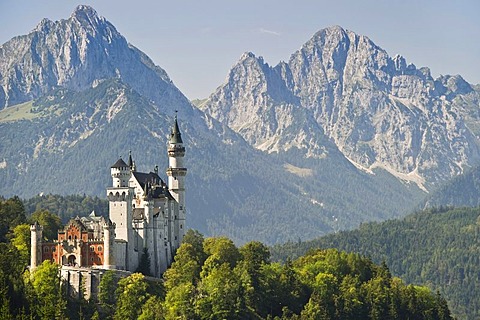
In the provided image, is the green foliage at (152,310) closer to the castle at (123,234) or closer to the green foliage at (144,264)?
the castle at (123,234)

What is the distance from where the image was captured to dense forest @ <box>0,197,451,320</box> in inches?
6526

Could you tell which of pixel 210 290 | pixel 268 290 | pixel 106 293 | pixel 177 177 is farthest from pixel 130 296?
pixel 177 177

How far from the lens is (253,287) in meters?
178

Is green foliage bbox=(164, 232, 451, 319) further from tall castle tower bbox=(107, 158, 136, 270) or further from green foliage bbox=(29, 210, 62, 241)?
green foliage bbox=(29, 210, 62, 241)

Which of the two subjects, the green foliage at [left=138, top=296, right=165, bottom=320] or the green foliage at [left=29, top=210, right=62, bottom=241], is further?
the green foliage at [left=29, top=210, right=62, bottom=241]

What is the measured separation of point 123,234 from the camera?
588 feet

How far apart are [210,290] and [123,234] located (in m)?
15.1

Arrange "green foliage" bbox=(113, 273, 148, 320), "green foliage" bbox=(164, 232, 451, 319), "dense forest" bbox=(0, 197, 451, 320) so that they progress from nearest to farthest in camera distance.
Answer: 1. "dense forest" bbox=(0, 197, 451, 320)
2. "green foliage" bbox=(113, 273, 148, 320)
3. "green foliage" bbox=(164, 232, 451, 319)

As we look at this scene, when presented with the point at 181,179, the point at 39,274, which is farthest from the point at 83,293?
the point at 181,179

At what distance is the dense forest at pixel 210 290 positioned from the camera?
165750 mm

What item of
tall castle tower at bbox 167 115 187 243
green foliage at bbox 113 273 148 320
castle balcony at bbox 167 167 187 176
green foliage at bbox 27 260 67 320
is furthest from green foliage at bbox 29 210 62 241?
green foliage at bbox 113 273 148 320

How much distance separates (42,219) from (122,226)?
20.0 metres

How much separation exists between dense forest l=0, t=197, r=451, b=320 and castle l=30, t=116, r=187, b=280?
2730 mm

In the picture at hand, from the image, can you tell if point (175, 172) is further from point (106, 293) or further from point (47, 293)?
point (47, 293)
